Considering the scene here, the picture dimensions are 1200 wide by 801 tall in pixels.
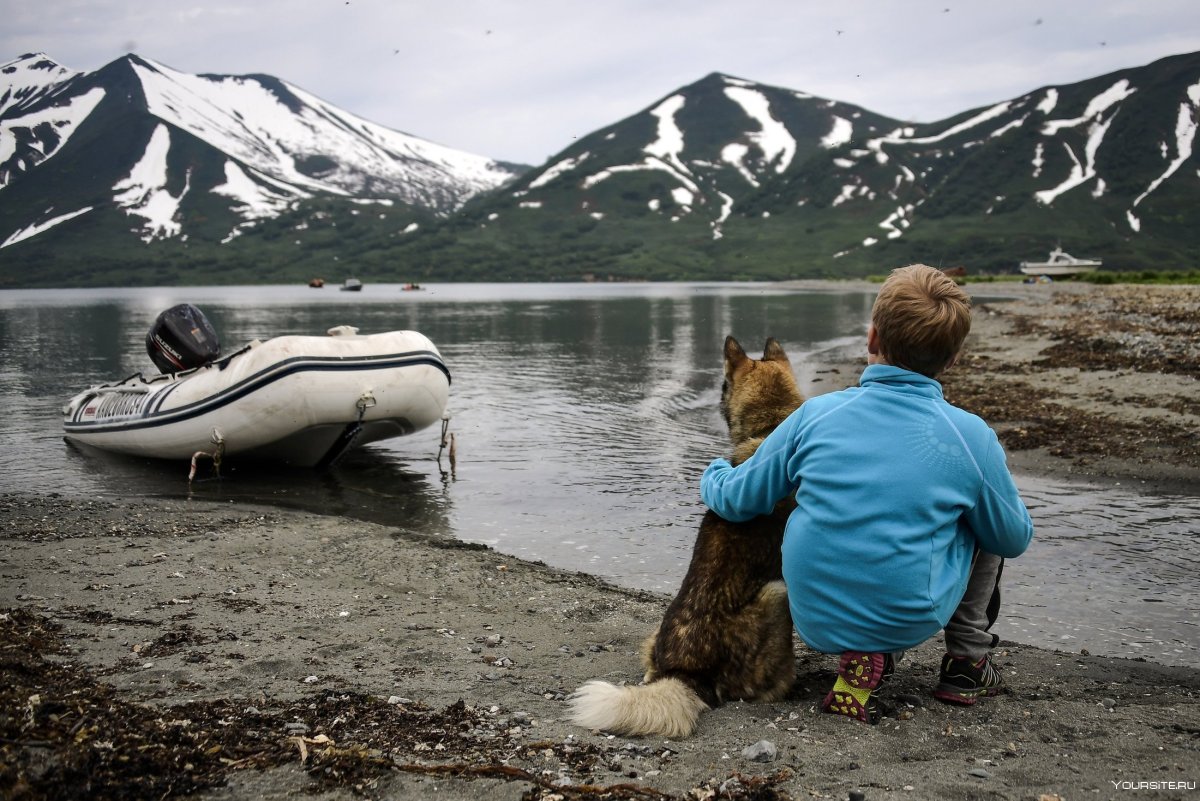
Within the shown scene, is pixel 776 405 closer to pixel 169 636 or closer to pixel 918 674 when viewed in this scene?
pixel 918 674

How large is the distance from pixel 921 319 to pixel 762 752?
2.26 metres

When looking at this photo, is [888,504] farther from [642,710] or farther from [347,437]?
[347,437]

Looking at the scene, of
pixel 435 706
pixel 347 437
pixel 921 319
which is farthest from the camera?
pixel 347 437

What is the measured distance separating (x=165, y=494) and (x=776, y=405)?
1243cm

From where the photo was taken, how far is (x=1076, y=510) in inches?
473

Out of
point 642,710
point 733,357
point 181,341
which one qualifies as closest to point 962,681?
point 642,710

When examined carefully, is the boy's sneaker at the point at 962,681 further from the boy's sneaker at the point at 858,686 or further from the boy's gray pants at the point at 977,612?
the boy's sneaker at the point at 858,686

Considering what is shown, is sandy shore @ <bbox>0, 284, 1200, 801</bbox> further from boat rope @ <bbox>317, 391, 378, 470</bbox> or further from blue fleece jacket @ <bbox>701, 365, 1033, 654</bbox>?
boat rope @ <bbox>317, 391, 378, 470</bbox>

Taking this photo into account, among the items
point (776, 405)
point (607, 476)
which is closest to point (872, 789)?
point (776, 405)

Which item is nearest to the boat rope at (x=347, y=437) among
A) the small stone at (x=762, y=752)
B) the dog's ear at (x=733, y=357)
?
the dog's ear at (x=733, y=357)

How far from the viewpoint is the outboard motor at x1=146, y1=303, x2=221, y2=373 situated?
16.5m

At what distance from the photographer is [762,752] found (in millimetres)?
4125

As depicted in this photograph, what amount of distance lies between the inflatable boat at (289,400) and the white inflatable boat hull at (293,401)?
18mm

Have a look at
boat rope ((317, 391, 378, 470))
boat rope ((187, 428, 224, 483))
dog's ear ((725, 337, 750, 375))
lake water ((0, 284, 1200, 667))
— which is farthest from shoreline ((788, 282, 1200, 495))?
boat rope ((187, 428, 224, 483))
